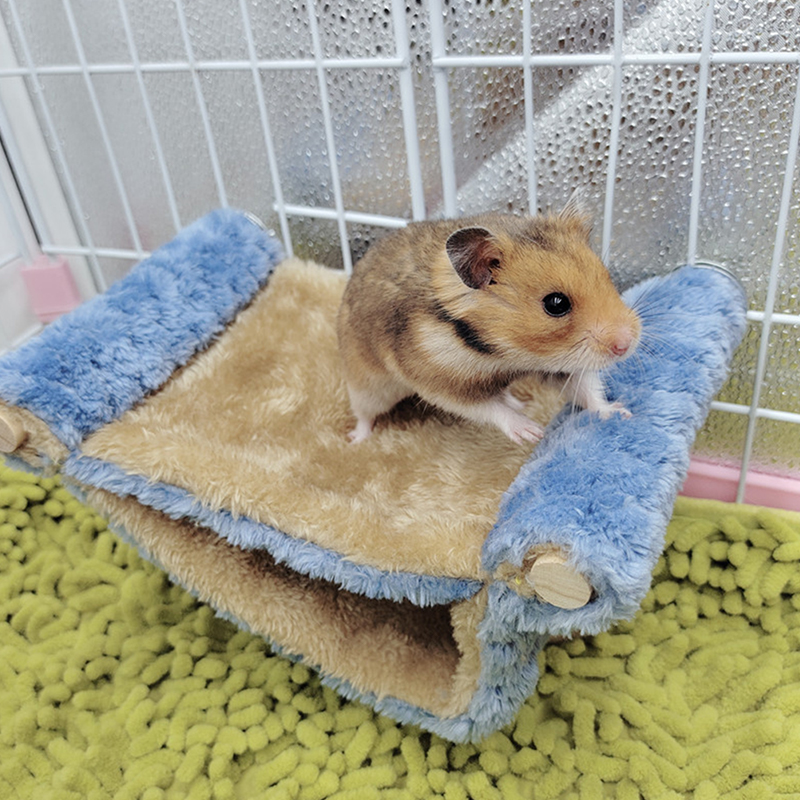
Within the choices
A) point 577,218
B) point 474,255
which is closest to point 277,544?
point 474,255

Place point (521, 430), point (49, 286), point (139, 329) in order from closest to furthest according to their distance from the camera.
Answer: point (521, 430) → point (139, 329) → point (49, 286)

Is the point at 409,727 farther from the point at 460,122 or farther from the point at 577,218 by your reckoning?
the point at 460,122

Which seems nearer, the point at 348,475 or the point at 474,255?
the point at 474,255

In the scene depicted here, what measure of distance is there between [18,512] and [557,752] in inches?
46.9

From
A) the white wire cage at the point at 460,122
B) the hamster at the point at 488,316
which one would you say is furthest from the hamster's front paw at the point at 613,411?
the white wire cage at the point at 460,122

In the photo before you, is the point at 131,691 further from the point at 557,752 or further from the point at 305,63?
the point at 305,63

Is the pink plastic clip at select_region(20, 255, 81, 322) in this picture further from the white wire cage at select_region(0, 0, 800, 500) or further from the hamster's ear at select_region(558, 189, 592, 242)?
the hamster's ear at select_region(558, 189, 592, 242)

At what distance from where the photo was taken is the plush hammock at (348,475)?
89cm

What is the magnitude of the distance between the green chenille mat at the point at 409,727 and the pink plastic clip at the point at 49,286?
0.81m

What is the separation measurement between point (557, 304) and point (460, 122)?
1.80 ft

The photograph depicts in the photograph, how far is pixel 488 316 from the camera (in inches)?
38.3

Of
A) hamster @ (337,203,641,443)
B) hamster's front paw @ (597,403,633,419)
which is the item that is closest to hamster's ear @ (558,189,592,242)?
hamster @ (337,203,641,443)

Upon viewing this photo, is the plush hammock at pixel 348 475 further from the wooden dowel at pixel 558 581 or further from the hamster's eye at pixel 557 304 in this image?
the hamster's eye at pixel 557 304

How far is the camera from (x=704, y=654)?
1270mm
